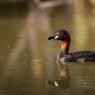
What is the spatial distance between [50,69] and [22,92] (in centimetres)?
207

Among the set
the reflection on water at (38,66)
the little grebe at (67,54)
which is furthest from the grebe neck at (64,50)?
the reflection on water at (38,66)

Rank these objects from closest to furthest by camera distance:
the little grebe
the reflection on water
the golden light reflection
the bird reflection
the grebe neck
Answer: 1. the reflection on water
2. the bird reflection
3. the little grebe
4. the grebe neck
5. the golden light reflection

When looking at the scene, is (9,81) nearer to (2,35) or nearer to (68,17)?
(2,35)

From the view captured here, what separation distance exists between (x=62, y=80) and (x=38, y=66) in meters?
1.21

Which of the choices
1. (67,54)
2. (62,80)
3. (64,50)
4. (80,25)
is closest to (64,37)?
(64,50)

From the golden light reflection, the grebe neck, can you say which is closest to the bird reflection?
the grebe neck

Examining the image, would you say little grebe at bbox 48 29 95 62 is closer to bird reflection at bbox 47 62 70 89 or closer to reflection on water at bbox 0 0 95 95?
reflection on water at bbox 0 0 95 95

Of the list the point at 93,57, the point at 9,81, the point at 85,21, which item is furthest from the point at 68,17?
the point at 9,81

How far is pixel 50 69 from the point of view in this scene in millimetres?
11234

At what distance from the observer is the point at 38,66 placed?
1141 centimetres

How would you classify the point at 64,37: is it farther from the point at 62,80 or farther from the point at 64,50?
the point at 62,80

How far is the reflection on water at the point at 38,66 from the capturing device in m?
9.53

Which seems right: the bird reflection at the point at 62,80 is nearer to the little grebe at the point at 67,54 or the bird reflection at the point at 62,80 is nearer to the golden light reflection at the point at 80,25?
the little grebe at the point at 67,54

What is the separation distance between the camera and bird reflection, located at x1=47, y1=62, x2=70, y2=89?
9.82 m
